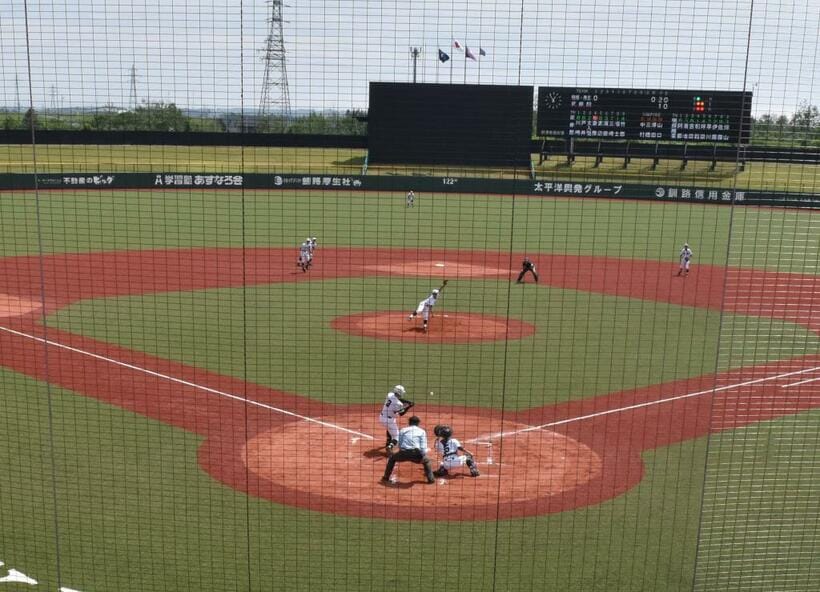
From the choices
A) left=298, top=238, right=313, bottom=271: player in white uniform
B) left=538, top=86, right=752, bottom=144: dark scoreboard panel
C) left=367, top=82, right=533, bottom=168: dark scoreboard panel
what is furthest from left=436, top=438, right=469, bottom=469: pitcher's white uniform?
left=538, top=86, right=752, bottom=144: dark scoreboard panel

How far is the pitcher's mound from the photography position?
17.0 m

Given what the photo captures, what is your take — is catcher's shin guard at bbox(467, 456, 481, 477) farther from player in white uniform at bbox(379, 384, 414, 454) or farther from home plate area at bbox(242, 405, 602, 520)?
player in white uniform at bbox(379, 384, 414, 454)

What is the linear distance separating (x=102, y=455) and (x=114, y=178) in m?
28.3

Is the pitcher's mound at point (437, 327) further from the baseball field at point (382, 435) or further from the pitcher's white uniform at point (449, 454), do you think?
the pitcher's white uniform at point (449, 454)

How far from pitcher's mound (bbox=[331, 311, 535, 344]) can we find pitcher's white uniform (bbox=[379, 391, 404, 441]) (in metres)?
5.64

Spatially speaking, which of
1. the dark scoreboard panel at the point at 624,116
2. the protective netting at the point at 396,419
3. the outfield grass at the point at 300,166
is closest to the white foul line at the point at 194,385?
the protective netting at the point at 396,419

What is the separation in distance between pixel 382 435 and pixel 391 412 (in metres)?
0.98

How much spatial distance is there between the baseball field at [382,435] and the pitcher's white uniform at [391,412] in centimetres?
38

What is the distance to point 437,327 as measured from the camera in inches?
703

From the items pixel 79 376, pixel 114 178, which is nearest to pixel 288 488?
pixel 79 376

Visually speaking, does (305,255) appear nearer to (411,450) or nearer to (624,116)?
(411,450)

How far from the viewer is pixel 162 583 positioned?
309 inches

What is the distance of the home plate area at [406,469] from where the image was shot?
9562mm

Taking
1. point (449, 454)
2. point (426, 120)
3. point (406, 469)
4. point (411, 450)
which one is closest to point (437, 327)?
point (406, 469)
